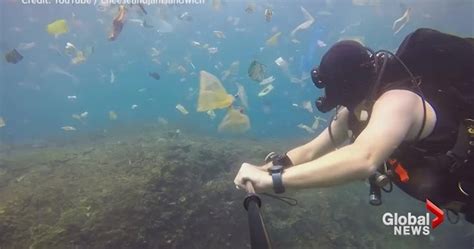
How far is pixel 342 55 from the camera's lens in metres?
2.35

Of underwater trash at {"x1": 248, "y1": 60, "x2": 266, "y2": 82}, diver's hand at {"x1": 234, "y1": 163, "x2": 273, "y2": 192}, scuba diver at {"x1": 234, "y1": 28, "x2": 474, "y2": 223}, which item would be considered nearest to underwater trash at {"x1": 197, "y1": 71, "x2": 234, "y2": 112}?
underwater trash at {"x1": 248, "y1": 60, "x2": 266, "y2": 82}

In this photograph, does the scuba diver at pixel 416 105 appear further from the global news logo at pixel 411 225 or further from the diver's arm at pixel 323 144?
the global news logo at pixel 411 225

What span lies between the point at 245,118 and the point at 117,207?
5181 mm

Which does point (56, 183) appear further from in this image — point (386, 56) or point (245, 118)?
point (386, 56)

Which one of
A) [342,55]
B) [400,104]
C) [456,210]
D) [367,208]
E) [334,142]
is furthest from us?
[367,208]

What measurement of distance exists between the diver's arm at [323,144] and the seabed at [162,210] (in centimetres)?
319

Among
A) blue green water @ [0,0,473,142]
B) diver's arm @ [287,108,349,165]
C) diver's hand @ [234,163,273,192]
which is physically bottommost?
blue green water @ [0,0,473,142]

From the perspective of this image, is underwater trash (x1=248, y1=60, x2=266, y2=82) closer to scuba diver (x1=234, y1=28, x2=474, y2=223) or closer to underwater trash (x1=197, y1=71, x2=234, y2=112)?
underwater trash (x1=197, y1=71, x2=234, y2=112)

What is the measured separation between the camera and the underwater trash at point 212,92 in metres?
8.23

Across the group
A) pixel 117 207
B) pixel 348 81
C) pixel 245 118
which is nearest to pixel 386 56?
pixel 348 81

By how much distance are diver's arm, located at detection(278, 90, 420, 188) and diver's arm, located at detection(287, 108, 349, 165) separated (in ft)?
3.33

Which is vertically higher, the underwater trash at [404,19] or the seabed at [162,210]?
the underwater trash at [404,19]

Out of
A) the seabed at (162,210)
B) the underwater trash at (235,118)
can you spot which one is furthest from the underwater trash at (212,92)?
the underwater trash at (235,118)

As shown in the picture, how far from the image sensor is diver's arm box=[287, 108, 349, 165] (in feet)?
10.2
